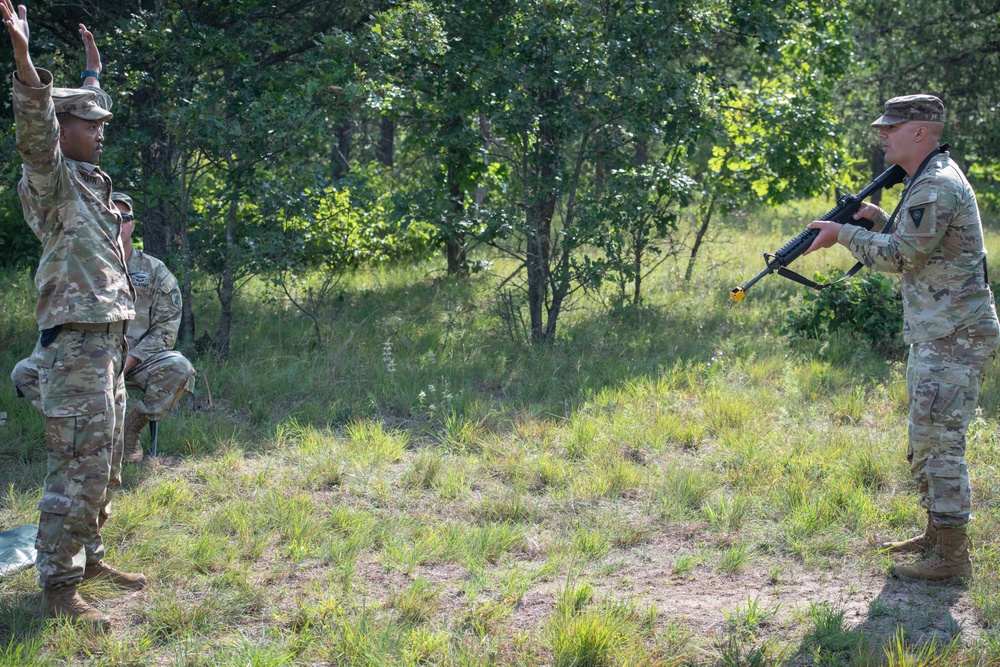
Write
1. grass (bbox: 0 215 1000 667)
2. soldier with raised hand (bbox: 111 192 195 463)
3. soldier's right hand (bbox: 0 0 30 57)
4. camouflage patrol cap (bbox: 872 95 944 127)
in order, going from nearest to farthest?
soldier's right hand (bbox: 0 0 30 57) → grass (bbox: 0 215 1000 667) → camouflage patrol cap (bbox: 872 95 944 127) → soldier with raised hand (bbox: 111 192 195 463)

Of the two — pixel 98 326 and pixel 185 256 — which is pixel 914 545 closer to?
pixel 98 326

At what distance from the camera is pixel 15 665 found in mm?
3178

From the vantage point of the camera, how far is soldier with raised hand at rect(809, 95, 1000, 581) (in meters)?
3.84

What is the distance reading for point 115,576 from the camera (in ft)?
12.5

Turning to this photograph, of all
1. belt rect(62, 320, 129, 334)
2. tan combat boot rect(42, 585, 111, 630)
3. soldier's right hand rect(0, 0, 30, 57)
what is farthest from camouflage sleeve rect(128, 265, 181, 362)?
soldier's right hand rect(0, 0, 30, 57)

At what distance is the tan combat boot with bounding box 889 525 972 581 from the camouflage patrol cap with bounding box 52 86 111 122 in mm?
3916

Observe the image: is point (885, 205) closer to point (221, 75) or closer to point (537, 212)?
point (537, 212)

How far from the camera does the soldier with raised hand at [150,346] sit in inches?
203

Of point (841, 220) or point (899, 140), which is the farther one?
point (841, 220)

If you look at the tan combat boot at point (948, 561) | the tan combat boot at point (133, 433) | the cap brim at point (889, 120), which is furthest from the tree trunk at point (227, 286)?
the tan combat boot at point (948, 561)

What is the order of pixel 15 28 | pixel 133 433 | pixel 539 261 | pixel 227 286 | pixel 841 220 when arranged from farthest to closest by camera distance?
pixel 539 261
pixel 227 286
pixel 133 433
pixel 841 220
pixel 15 28

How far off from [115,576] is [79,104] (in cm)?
194

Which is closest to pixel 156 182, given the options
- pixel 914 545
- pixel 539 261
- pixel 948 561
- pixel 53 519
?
pixel 539 261

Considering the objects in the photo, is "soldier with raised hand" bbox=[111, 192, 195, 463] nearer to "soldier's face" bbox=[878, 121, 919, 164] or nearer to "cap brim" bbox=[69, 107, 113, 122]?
"cap brim" bbox=[69, 107, 113, 122]
